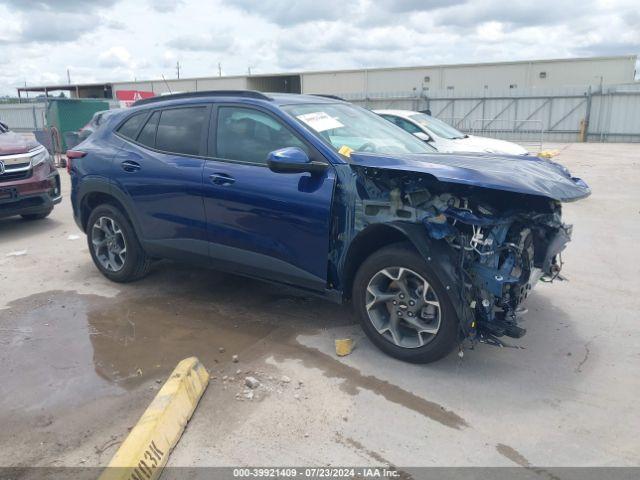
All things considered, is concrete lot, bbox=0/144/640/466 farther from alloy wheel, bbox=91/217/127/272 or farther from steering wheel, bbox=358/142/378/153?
steering wheel, bbox=358/142/378/153

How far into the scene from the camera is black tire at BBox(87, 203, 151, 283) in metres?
5.29

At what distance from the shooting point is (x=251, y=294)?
5.21 meters

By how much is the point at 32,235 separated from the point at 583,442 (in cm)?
747

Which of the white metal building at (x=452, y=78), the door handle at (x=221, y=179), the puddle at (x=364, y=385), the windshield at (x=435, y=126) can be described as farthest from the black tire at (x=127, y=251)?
the white metal building at (x=452, y=78)

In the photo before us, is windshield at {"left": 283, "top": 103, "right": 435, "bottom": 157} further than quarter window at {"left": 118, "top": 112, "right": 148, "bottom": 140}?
No

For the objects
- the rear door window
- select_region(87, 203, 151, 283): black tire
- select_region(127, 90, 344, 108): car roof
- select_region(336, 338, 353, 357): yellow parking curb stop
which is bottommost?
select_region(336, 338, 353, 357): yellow parking curb stop

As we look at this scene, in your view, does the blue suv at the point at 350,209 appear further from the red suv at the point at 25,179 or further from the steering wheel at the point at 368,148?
the red suv at the point at 25,179

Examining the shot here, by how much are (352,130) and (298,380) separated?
2.07 m

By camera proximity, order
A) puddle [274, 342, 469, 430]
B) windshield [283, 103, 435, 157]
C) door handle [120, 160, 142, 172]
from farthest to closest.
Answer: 1. door handle [120, 160, 142, 172]
2. windshield [283, 103, 435, 157]
3. puddle [274, 342, 469, 430]

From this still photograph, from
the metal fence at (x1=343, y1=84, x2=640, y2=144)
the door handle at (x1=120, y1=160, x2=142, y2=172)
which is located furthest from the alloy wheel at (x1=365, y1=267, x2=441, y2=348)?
the metal fence at (x1=343, y1=84, x2=640, y2=144)

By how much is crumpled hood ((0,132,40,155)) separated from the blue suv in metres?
3.21

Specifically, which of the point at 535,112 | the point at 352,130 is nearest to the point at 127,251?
the point at 352,130

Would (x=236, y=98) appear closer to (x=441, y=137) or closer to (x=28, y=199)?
(x=28, y=199)

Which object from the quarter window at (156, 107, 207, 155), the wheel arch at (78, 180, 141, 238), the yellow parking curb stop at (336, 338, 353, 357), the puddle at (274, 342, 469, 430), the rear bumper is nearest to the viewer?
the puddle at (274, 342, 469, 430)
